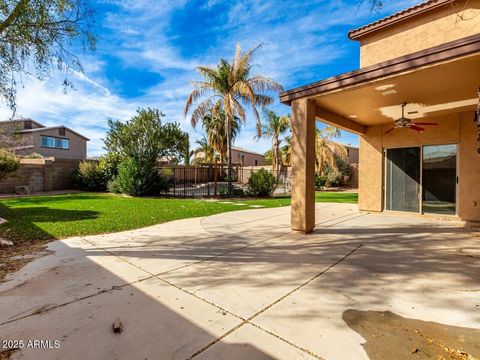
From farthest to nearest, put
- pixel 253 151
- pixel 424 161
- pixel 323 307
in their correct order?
pixel 253 151, pixel 424 161, pixel 323 307

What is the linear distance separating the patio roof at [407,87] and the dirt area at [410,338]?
13.0 feet

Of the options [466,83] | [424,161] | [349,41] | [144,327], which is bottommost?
[144,327]

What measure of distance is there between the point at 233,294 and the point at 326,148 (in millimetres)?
22309

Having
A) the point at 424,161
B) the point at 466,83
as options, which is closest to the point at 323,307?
the point at 466,83

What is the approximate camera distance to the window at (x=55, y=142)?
28256 millimetres

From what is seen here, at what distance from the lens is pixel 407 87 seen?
204 inches

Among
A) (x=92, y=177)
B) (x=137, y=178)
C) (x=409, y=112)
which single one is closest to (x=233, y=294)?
(x=409, y=112)

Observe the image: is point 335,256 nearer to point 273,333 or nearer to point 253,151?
point 273,333

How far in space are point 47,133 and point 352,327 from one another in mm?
35065

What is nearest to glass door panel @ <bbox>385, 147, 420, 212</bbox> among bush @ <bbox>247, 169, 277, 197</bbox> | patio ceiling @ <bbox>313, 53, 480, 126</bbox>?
patio ceiling @ <bbox>313, 53, 480, 126</bbox>

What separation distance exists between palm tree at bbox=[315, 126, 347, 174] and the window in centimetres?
2926

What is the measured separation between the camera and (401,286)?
3053mm

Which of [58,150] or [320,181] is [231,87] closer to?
[320,181]

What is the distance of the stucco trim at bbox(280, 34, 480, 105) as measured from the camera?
12.5 feet
